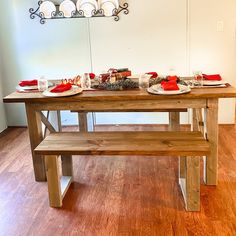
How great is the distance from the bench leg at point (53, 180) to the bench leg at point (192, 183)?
858mm

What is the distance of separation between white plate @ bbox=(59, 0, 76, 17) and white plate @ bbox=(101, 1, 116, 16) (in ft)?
1.08

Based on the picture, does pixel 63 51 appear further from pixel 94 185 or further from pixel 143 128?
pixel 94 185

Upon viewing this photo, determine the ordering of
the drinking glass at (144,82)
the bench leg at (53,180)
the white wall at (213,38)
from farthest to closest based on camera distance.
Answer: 1. the white wall at (213,38)
2. the drinking glass at (144,82)
3. the bench leg at (53,180)

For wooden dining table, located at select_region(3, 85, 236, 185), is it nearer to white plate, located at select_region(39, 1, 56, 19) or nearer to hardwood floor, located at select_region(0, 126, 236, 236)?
hardwood floor, located at select_region(0, 126, 236, 236)

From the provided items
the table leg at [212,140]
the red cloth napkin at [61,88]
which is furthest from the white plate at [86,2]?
the table leg at [212,140]

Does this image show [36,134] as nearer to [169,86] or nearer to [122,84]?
[122,84]

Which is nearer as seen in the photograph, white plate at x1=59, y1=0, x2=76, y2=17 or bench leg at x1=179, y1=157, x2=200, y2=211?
bench leg at x1=179, y1=157, x2=200, y2=211

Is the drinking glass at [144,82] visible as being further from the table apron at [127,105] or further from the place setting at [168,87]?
the table apron at [127,105]

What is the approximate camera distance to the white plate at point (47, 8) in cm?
351

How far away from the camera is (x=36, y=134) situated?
249 cm

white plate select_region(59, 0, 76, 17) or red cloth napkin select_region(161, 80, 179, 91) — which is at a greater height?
white plate select_region(59, 0, 76, 17)

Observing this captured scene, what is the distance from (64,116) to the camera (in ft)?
13.0

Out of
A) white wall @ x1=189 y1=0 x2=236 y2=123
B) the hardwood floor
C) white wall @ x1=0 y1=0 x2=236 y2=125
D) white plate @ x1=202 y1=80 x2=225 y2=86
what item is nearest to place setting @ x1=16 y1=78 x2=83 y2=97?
the hardwood floor

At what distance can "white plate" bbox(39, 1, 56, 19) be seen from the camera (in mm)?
3506
